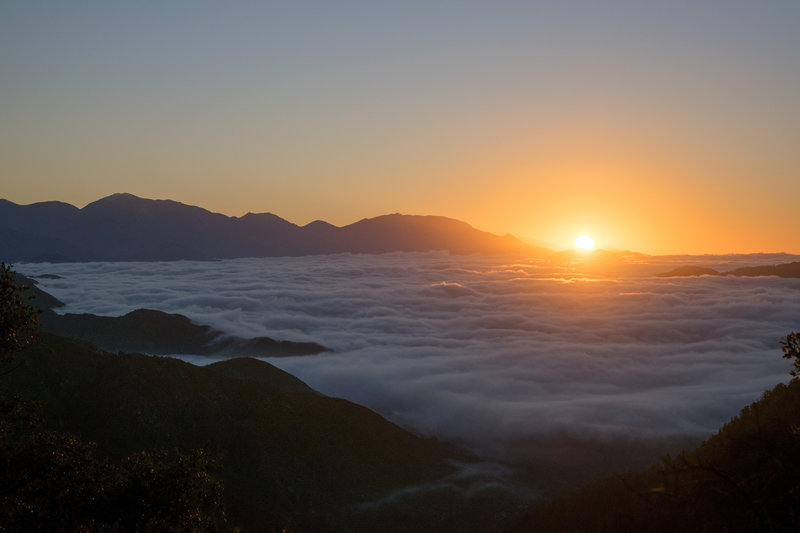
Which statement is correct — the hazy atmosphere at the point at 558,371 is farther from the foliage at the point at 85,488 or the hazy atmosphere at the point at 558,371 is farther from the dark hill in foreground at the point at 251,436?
the foliage at the point at 85,488

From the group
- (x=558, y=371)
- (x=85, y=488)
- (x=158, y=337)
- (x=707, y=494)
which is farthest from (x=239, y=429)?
(x=158, y=337)

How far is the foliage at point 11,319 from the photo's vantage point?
17.0 metres

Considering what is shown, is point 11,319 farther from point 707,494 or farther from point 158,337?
point 158,337

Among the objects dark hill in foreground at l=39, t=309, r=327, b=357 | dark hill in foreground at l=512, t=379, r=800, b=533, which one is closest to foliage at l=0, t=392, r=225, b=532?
dark hill in foreground at l=512, t=379, r=800, b=533

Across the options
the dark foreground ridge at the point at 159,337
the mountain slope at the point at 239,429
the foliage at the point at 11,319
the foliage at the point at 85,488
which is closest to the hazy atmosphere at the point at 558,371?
the dark foreground ridge at the point at 159,337

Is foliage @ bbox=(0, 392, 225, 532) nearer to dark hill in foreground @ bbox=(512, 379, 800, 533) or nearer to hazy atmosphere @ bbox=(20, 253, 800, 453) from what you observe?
dark hill in foreground @ bbox=(512, 379, 800, 533)

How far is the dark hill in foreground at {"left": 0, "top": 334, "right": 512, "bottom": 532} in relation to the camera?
50125 mm

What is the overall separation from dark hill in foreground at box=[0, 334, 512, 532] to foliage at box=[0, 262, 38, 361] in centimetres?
3073

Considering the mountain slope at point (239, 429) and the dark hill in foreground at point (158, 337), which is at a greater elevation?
the mountain slope at point (239, 429)

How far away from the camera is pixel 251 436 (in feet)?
186

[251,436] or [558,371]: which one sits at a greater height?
[251,436]

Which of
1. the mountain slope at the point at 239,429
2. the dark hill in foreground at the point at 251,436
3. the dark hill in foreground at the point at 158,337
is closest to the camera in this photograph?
the mountain slope at the point at 239,429

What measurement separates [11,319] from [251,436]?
4237 cm

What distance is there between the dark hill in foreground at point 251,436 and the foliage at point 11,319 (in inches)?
1210
